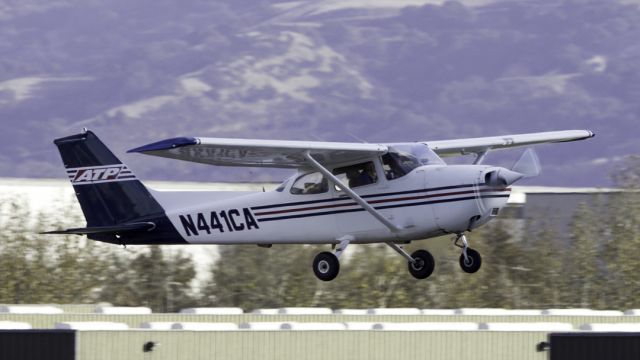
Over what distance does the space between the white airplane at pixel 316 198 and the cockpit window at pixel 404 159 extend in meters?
0.02

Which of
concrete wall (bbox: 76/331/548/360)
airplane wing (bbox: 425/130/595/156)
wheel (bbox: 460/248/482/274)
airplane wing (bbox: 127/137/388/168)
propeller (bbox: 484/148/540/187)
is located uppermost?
airplane wing (bbox: 425/130/595/156)

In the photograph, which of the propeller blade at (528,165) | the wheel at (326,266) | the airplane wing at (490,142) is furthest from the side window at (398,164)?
the airplane wing at (490,142)

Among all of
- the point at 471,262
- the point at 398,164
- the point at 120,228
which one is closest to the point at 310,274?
the point at 120,228

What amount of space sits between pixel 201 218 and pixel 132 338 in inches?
121

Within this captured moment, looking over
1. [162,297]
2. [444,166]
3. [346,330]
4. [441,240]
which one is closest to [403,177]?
[444,166]

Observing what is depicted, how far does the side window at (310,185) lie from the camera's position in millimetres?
23203

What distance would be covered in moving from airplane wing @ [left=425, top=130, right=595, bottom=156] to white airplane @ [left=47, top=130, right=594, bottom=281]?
3 centimetres

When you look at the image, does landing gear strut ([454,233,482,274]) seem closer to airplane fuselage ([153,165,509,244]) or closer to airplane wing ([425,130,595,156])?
airplane fuselage ([153,165,509,244])

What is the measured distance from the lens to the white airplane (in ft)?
72.1

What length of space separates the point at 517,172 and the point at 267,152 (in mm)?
3848

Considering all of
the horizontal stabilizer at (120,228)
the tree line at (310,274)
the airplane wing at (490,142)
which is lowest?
the horizontal stabilizer at (120,228)

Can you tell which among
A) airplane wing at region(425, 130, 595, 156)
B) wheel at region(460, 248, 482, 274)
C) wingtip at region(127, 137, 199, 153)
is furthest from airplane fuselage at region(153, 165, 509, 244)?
wingtip at region(127, 137, 199, 153)

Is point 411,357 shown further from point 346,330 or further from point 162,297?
point 162,297

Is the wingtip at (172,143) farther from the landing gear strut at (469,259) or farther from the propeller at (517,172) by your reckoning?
the landing gear strut at (469,259)
